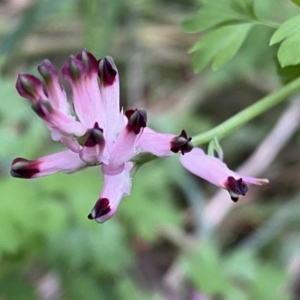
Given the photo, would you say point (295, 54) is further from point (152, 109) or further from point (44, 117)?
point (152, 109)

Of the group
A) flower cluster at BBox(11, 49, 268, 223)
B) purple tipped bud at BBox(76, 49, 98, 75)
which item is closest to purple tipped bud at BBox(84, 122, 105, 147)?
flower cluster at BBox(11, 49, 268, 223)

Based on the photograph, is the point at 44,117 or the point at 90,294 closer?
the point at 44,117

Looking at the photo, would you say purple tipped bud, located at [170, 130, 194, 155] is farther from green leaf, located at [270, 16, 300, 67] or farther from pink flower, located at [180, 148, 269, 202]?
green leaf, located at [270, 16, 300, 67]

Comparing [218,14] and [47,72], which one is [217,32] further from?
[47,72]

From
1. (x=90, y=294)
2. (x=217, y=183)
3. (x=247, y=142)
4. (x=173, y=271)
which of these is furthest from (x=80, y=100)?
(x=247, y=142)

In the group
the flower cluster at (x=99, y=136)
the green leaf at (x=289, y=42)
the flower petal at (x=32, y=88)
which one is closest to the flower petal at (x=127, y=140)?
the flower cluster at (x=99, y=136)

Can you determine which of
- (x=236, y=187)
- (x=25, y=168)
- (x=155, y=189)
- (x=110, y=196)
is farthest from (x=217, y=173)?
(x=155, y=189)

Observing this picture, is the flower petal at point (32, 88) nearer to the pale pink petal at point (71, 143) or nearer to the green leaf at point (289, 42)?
the pale pink petal at point (71, 143)
